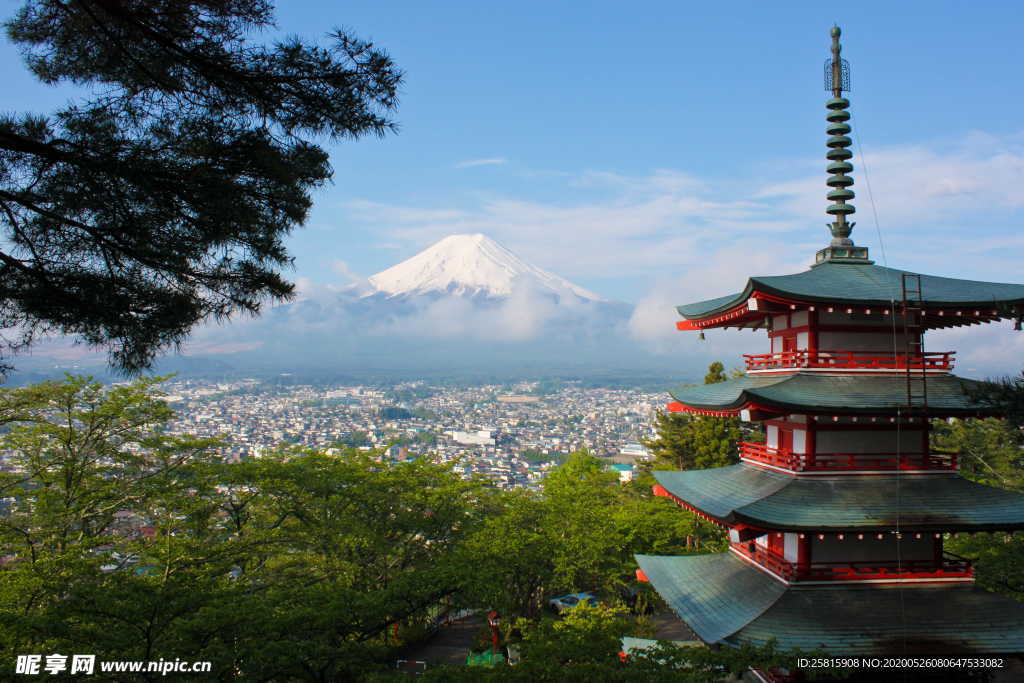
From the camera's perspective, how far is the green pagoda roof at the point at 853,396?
842 centimetres

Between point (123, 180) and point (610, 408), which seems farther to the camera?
point (610, 408)

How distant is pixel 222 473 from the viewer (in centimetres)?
1375

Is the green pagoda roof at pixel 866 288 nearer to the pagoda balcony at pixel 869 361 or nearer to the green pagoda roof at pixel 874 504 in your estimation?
the pagoda balcony at pixel 869 361

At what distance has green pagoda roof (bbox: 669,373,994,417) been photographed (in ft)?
27.6

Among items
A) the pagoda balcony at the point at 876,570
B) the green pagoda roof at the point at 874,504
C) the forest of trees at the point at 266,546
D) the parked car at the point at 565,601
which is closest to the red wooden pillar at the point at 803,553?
the pagoda balcony at the point at 876,570

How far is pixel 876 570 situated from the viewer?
871 cm

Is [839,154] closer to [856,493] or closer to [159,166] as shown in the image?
[856,493]

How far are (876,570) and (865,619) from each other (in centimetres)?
92

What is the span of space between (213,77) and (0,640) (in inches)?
261

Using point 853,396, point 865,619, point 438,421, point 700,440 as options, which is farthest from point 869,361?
point 438,421

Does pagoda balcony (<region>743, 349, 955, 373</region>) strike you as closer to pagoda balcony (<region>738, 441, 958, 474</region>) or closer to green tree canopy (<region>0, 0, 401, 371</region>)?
pagoda balcony (<region>738, 441, 958, 474</region>)

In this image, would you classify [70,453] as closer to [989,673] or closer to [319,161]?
[319,161]

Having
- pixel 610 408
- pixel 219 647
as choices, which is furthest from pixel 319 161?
pixel 610 408

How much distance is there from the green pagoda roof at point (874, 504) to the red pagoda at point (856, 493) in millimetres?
25
